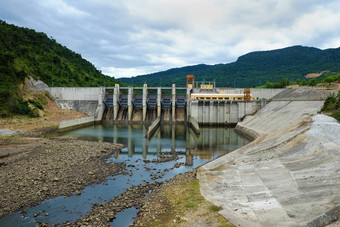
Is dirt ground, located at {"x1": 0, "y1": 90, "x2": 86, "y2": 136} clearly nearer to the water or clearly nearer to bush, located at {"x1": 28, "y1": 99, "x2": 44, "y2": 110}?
bush, located at {"x1": 28, "y1": 99, "x2": 44, "y2": 110}

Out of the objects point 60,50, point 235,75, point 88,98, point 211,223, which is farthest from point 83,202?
point 235,75

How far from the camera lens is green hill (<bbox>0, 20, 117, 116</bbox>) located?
42.7 metres

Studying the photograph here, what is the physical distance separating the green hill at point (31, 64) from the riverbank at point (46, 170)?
63.7 feet

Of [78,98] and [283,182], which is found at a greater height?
[78,98]

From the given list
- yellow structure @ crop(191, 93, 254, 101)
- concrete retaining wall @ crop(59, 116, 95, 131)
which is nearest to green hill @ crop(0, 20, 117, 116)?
concrete retaining wall @ crop(59, 116, 95, 131)

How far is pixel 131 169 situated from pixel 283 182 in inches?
446

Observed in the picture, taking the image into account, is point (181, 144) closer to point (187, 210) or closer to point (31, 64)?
point (187, 210)

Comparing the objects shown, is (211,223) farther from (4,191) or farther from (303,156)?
(4,191)

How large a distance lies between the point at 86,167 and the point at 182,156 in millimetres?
9298

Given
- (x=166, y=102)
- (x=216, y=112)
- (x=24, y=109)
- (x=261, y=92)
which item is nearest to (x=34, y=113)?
(x=24, y=109)

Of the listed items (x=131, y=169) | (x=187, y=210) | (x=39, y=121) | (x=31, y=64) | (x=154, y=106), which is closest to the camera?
(x=187, y=210)

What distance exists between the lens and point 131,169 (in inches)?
768

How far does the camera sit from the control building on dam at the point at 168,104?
47.8 metres

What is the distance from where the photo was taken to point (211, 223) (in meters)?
9.72
